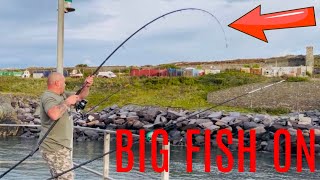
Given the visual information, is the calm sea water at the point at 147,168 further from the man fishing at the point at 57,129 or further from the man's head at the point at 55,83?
the man's head at the point at 55,83

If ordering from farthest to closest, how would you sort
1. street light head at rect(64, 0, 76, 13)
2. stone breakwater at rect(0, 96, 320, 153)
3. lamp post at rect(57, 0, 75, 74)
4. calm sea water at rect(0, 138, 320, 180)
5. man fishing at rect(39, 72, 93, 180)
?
stone breakwater at rect(0, 96, 320, 153), calm sea water at rect(0, 138, 320, 180), street light head at rect(64, 0, 76, 13), lamp post at rect(57, 0, 75, 74), man fishing at rect(39, 72, 93, 180)

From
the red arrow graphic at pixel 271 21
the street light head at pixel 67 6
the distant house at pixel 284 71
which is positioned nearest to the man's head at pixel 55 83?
the red arrow graphic at pixel 271 21

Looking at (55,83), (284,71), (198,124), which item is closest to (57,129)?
(55,83)

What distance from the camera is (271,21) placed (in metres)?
4.46

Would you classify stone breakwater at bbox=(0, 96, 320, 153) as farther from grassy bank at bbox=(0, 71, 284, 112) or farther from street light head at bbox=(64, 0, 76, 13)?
street light head at bbox=(64, 0, 76, 13)

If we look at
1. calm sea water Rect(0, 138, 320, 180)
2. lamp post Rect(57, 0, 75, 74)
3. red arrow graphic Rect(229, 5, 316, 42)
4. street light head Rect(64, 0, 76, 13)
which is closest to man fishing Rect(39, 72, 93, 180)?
red arrow graphic Rect(229, 5, 316, 42)

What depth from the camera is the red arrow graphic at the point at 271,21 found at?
4211 mm

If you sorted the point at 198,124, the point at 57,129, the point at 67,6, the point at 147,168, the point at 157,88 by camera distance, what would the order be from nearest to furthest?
the point at 57,129 → the point at 67,6 → the point at 147,168 → the point at 198,124 → the point at 157,88

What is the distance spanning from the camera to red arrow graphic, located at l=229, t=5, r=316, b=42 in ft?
13.8

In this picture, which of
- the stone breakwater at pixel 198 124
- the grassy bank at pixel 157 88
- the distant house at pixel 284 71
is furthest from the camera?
the distant house at pixel 284 71

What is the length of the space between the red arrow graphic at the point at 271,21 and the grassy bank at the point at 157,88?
28.8 meters

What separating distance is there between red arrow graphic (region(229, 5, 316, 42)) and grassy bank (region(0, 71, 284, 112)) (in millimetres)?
28769

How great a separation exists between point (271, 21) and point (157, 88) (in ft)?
121

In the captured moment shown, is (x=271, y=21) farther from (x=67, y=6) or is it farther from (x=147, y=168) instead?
(x=147, y=168)
